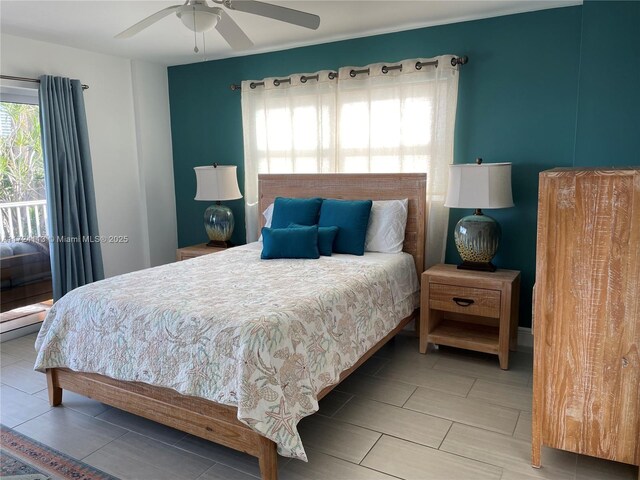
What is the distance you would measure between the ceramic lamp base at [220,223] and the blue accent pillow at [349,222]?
1.20 metres

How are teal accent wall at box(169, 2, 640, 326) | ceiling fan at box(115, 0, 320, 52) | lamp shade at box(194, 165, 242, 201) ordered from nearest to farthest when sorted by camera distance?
1. ceiling fan at box(115, 0, 320, 52)
2. teal accent wall at box(169, 2, 640, 326)
3. lamp shade at box(194, 165, 242, 201)

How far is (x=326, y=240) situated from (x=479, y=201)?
1116 millimetres

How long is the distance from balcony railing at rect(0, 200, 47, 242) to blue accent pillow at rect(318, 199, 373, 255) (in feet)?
8.40

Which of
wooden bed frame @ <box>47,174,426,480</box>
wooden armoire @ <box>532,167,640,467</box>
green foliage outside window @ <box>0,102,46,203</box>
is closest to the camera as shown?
wooden armoire @ <box>532,167,640,467</box>

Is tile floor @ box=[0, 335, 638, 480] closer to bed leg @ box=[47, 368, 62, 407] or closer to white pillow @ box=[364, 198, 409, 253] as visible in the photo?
bed leg @ box=[47, 368, 62, 407]

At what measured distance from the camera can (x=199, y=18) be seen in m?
2.32

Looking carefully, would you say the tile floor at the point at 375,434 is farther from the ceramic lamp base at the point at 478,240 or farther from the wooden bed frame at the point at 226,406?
the ceramic lamp base at the point at 478,240

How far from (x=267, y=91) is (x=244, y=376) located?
3.15 metres

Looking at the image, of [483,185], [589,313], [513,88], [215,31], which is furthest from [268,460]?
[215,31]

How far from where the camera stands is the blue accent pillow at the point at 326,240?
3.45 meters

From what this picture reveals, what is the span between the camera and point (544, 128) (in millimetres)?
3361

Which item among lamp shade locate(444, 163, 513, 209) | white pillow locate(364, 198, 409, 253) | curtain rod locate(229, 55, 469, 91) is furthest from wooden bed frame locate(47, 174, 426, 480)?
curtain rod locate(229, 55, 469, 91)

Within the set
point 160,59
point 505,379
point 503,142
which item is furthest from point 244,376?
point 160,59

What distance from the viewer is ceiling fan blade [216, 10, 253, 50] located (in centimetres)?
251
